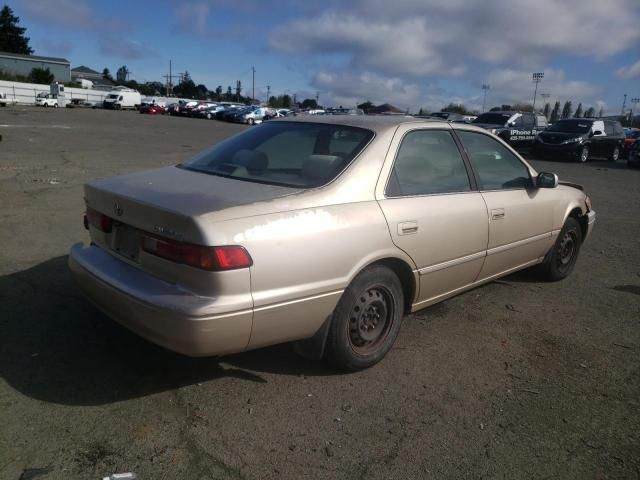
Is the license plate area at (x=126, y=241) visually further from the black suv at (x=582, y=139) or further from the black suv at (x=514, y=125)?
the black suv at (x=582, y=139)

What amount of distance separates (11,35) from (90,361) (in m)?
106

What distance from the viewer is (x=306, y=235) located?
2.82m

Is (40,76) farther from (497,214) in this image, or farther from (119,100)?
(497,214)

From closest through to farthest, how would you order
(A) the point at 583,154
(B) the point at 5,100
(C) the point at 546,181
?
1. (C) the point at 546,181
2. (A) the point at 583,154
3. (B) the point at 5,100

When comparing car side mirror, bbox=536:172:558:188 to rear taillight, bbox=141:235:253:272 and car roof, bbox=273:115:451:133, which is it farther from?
rear taillight, bbox=141:235:253:272

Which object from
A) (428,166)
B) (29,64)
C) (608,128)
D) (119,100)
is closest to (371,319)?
(428,166)

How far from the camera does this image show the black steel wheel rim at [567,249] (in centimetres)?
526

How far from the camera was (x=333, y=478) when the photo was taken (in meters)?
2.40

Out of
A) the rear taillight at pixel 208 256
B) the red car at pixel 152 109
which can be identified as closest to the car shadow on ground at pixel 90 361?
the rear taillight at pixel 208 256

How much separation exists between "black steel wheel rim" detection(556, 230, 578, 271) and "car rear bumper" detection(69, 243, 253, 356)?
380cm

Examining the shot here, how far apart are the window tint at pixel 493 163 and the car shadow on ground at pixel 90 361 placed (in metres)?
2.08

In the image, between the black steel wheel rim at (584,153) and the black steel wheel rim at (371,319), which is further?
the black steel wheel rim at (584,153)

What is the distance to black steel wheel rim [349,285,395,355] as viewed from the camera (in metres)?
3.25

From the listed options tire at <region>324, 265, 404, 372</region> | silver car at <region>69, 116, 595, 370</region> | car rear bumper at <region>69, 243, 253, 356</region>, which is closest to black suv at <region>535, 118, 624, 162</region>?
silver car at <region>69, 116, 595, 370</region>
